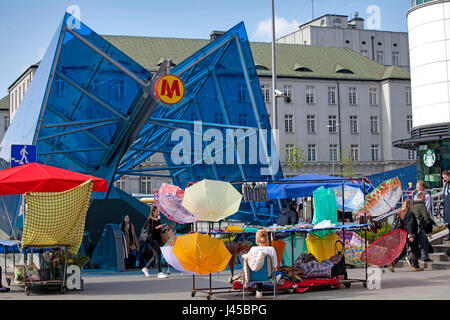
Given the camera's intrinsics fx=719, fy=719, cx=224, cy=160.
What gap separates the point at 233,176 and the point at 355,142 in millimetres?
57073

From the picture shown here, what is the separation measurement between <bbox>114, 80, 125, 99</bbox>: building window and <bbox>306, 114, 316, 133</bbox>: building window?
59156 millimetres

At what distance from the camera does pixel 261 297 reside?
12164 mm

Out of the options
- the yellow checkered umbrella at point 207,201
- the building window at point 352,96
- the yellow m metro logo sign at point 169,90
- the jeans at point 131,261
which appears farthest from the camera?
the building window at point 352,96

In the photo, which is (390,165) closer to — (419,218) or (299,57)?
(299,57)

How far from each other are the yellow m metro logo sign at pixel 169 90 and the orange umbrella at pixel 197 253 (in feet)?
25.7

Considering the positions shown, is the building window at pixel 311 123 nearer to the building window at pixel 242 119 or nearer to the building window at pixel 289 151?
the building window at pixel 289 151

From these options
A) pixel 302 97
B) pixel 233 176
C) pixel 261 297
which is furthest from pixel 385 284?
pixel 302 97

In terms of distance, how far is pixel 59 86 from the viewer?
2092 cm

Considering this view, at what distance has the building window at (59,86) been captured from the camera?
20781mm

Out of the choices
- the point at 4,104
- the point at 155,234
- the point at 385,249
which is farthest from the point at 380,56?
the point at 385,249

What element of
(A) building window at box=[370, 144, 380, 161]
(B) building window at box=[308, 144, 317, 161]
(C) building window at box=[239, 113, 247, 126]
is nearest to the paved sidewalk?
(C) building window at box=[239, 113, 247, 126]

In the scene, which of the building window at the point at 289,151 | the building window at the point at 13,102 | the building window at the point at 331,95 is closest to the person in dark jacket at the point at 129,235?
the building window at the point at 289,151

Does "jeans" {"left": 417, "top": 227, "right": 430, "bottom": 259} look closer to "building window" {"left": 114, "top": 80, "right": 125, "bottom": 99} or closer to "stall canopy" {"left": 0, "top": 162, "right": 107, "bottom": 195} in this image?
"stall canopy" {"left": 0, "top": 162, "right": 107, "bottom": 195}

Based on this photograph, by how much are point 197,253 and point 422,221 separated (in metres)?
7.88
